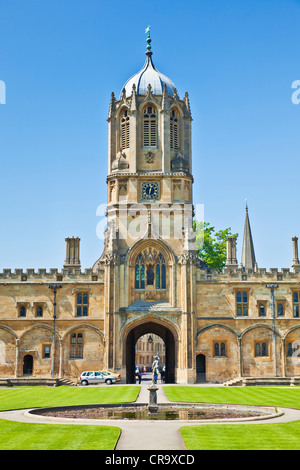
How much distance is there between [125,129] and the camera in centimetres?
5734

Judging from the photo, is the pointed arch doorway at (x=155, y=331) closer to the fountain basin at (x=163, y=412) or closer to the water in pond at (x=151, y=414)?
the fountain basin at (x=163, y=412)

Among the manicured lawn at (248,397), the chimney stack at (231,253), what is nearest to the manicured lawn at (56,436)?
the manicured lawn at (248,397)

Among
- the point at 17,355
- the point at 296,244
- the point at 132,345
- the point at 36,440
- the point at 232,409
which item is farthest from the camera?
the point at 296,244

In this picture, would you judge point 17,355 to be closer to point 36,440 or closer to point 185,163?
point 185,163

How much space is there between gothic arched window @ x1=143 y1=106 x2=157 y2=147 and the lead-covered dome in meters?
1.91

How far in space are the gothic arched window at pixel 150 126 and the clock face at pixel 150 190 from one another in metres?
3.78

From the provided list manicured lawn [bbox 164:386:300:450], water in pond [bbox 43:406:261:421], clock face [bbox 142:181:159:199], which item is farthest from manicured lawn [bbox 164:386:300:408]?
clock face [bbox 142:181:159:199]

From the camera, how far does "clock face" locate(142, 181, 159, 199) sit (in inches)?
2174

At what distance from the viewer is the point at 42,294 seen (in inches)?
2098

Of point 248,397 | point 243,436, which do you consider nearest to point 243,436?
point 243,436

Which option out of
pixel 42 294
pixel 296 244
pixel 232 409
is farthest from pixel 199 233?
pixel 232 409

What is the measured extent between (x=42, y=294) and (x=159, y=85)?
22311 millimetres

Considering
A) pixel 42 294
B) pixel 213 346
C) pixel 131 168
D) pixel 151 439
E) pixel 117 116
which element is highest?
pixel 117 116

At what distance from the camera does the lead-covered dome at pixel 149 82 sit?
191ft
